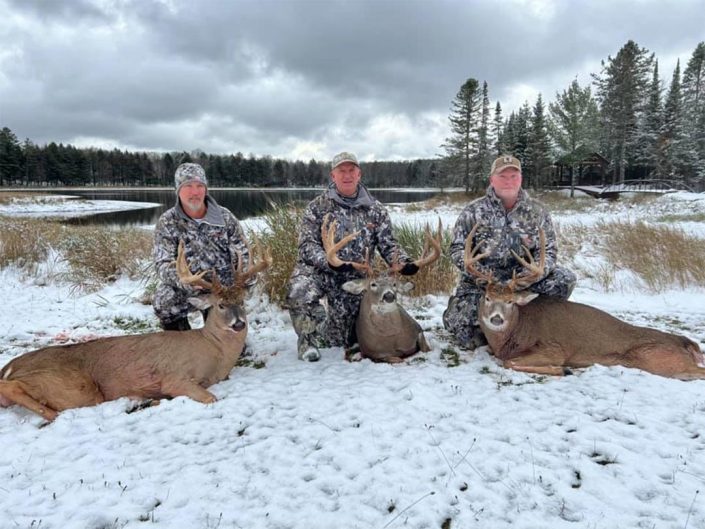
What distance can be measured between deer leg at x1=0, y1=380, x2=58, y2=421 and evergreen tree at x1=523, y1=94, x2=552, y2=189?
39.1 m

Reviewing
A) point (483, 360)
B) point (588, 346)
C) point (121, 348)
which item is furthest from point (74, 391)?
point (588, 346)

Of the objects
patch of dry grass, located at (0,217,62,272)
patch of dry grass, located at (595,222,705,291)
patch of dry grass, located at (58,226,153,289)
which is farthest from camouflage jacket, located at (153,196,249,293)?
patch of dry grass, located at (595,222,705,291)

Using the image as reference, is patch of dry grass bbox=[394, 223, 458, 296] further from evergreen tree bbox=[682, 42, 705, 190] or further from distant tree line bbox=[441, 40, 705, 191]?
evergreen tree bbox=[682, 42, 705, 190]

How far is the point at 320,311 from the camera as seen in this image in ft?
15.8

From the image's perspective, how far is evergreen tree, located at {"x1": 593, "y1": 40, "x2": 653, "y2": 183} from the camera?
36.1m

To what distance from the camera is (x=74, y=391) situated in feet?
11.3

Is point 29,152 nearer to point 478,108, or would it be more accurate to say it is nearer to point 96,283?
point 478,108

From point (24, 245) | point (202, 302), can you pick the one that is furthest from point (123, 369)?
point (24, 245)

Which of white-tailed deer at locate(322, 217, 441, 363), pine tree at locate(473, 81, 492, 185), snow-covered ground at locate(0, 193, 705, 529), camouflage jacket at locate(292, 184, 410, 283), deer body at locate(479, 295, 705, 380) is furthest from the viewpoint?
pine tree at locate(473, 81, 492, 185)

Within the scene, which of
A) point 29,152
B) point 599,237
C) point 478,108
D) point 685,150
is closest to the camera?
point 599,237

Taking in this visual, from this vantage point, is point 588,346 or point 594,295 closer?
point 588,346

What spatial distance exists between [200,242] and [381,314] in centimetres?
201

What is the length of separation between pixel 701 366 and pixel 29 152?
91.2m

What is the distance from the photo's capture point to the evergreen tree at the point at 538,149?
37.2 metres
